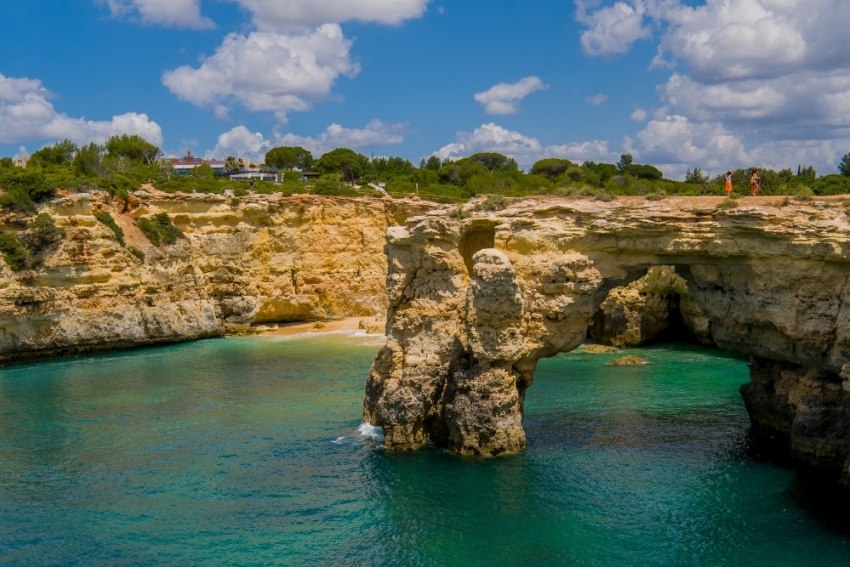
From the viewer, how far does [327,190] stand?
67.6 metres

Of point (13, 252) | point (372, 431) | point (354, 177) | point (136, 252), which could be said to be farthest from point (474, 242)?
point (354, 177)

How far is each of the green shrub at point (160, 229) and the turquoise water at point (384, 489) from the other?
2273 centimetres

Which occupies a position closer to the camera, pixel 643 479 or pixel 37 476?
pixel 643 479

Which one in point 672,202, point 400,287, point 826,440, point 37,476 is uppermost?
point 672,202

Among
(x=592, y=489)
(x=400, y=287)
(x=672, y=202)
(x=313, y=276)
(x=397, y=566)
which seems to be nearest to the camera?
(x=397, y=566)

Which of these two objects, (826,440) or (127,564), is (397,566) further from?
(826,440)

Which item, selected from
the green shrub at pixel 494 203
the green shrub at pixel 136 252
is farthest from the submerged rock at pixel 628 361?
the green shrub at pixel 136 252

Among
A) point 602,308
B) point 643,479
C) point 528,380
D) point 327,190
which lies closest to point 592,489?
point 643,479

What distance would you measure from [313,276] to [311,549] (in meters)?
44.6

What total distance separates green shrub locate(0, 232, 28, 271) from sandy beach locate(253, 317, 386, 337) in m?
18.3

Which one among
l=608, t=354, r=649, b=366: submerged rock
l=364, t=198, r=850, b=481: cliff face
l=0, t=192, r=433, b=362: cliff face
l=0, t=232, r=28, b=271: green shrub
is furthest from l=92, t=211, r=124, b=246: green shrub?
l=608, t=354, r=649, b=366: submerged rock

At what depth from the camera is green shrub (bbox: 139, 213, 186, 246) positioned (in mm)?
57188

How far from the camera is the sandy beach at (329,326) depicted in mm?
58250

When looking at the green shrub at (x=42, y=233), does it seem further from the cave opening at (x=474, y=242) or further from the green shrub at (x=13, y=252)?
the cave opening at (x=474, y=242)
